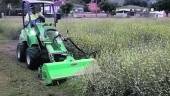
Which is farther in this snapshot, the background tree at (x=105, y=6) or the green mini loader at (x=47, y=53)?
the background tree at (x=105, y=6)

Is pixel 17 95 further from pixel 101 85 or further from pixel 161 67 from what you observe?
pixel 161 67

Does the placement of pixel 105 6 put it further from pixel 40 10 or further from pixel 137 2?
pixel 40 10

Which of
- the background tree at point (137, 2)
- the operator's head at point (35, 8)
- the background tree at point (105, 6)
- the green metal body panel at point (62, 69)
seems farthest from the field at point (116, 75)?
the background tree at point (137, 2)

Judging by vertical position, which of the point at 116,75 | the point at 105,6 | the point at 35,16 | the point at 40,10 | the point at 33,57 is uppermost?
the point at 40,10

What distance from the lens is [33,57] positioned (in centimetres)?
1116

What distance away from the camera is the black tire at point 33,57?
11164 millimetres

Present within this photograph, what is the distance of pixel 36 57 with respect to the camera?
439 inches

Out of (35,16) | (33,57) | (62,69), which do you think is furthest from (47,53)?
(35,16)

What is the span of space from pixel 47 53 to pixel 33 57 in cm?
40

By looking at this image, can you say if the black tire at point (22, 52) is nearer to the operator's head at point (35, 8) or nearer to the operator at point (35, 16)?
the operator at point (35, 16)

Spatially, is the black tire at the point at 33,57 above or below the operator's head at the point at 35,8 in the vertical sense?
below

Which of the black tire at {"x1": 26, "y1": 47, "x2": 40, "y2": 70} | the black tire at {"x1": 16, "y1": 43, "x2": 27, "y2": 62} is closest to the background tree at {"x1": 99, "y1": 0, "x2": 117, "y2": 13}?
the black tire at {"x1": 16, "y1": 43, "x2": 27, "y2": 62}

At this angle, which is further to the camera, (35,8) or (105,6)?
(105,6)

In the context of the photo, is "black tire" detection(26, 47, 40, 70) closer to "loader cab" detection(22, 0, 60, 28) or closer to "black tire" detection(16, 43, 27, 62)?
"black tire" detection(16, 43, 27, 62)
